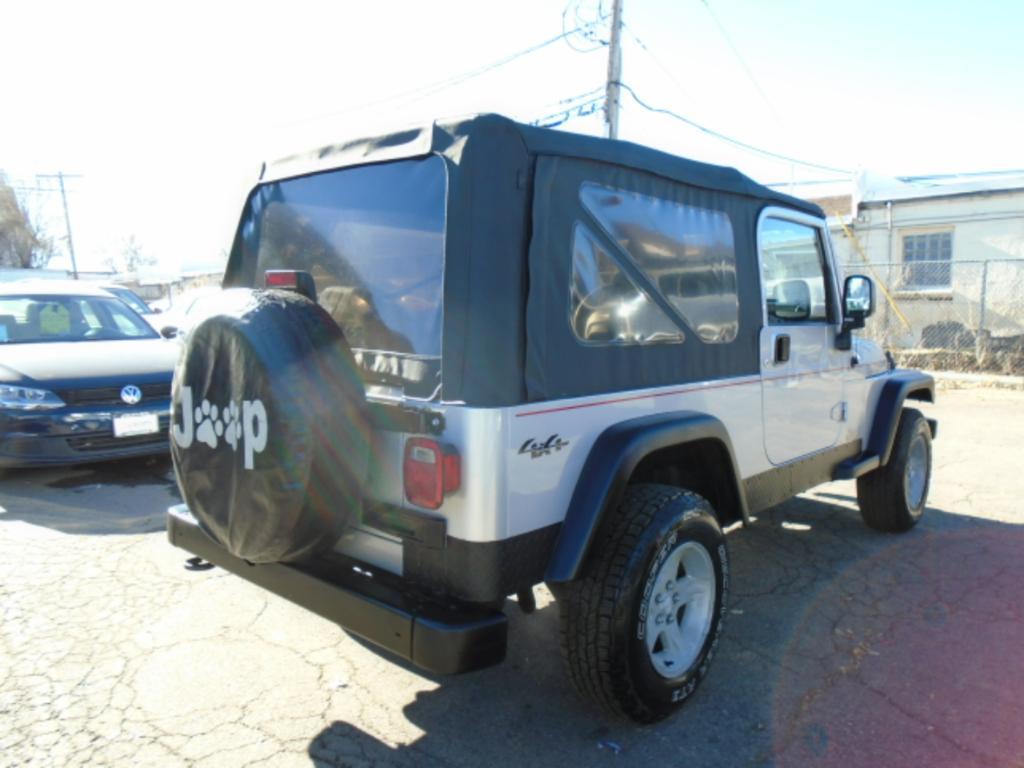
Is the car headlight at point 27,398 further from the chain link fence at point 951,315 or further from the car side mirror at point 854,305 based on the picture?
the chain link fence at point 951,315

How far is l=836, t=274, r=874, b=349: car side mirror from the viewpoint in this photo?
4176 millimetres

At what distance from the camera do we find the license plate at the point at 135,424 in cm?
575

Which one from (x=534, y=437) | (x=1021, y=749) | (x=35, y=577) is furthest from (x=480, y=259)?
(x=35, y=577)

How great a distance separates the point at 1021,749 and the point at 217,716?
3.00m

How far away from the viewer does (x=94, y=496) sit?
5.59 metres

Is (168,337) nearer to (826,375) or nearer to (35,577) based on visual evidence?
(35,577)

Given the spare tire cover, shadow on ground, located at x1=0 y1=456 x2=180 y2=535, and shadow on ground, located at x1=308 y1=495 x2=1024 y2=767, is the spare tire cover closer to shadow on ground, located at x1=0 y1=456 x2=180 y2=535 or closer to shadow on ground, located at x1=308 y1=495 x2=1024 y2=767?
shadow on ground, located at x1=308 y1=495 x2=1024 y2=767

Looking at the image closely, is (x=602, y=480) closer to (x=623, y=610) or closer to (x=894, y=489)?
(x=623, y=610)

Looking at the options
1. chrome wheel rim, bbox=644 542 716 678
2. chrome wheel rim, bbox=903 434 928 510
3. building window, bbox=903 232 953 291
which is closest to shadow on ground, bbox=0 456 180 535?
chrome wheel rim, bbox=644 542 716 678

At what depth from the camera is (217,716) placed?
2801 mm

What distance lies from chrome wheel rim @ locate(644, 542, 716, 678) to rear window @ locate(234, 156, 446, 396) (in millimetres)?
1201

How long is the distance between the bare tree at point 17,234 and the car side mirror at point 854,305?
191 ft

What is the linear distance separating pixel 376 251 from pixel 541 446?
3.22ft

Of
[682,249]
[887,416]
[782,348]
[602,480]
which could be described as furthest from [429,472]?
[887,416]
